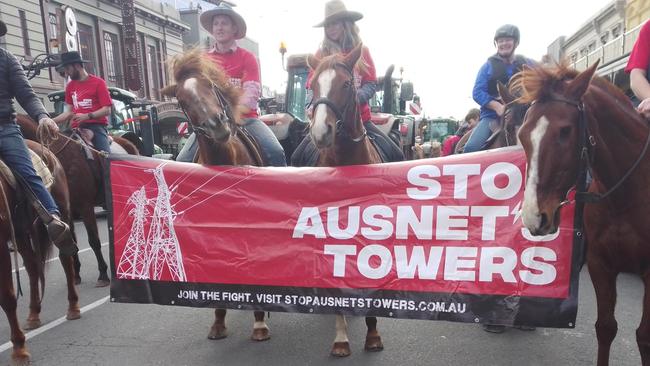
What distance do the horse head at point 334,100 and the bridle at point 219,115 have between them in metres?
0.78

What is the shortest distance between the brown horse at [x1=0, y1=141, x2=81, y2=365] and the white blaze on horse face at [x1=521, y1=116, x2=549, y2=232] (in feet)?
13.2

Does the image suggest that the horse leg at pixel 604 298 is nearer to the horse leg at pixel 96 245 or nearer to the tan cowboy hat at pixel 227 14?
the tan cowboy hat at pixel 227 14

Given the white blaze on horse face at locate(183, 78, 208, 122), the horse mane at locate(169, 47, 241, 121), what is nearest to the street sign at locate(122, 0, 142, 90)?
the horse mane at locate(169, 47, 241, 121)

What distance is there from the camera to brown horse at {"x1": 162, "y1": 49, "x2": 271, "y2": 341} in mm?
3646

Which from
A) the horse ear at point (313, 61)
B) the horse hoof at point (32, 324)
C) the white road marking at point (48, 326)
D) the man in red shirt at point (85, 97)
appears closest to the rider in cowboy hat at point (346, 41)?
the horse ear at point (313, 61)

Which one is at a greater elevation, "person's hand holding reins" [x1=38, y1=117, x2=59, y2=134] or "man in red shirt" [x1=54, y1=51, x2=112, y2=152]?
"man in red shirt" [x1=54, y1=51, x2=112, y2=152]

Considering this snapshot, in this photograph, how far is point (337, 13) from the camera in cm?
426

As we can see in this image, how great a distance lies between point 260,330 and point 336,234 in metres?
1.45

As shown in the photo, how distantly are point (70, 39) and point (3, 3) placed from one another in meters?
3.74

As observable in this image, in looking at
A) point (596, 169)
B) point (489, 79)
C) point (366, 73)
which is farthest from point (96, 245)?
point (596, 169)

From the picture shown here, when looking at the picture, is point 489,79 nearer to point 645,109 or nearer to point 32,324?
point 645,109

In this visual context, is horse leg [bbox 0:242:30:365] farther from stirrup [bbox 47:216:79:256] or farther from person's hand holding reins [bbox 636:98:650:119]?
person's hand holding reins [bbox 636:98:650:119]

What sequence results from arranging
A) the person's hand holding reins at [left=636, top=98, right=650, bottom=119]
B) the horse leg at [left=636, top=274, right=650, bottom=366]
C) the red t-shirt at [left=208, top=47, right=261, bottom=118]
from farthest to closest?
the red t-shirt at [left=208, top=47, right=261, bottom=118]
the person's hand holding reins at [left=636, top=98, right=650, bottom=119]
the horse leg at [left=636, top=274, right=650, bottom=366]

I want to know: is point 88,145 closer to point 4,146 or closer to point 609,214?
point 4,146
